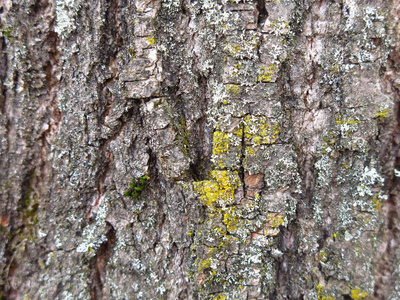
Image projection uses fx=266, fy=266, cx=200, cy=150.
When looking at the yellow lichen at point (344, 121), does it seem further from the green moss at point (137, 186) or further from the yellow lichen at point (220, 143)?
the green moss at point (137, 186)

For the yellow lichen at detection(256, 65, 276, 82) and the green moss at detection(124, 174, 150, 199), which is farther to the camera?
the green moss at detection(124, 174, 150, 199)

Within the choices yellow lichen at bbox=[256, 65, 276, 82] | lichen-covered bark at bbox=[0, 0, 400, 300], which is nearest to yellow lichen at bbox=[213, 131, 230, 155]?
lichen-covered bark at bbox=[0, 0, 400, 300]

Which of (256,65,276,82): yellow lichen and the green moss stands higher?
(256,65,276,82): yellow lichen

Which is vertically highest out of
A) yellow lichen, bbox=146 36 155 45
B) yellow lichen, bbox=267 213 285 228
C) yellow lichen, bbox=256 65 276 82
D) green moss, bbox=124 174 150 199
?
yellow lichen, bbox=146 36 155 45

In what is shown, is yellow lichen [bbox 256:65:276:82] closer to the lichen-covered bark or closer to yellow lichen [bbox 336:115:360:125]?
the lichen-covered bark

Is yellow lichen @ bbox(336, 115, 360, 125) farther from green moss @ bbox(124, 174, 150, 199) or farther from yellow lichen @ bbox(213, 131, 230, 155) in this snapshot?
green moss @ bbox(124, 174, 150, 199)

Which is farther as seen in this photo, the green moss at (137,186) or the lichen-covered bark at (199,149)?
the green moss at (137,186)

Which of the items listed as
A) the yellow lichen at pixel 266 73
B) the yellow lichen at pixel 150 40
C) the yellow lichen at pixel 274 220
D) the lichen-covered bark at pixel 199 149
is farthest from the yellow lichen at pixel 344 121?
the yellow lichen at pixel 150 40

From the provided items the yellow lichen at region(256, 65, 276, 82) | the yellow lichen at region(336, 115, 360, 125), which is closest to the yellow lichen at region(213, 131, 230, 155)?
the yellow lichen at region(256, 65, 276, 82)

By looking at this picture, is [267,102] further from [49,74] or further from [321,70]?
[49,74]
